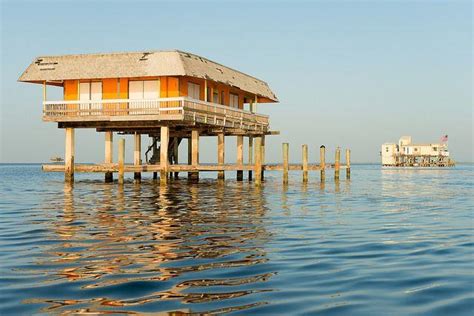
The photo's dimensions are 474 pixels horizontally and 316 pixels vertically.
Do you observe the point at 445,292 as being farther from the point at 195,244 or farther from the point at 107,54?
the point at 107,54

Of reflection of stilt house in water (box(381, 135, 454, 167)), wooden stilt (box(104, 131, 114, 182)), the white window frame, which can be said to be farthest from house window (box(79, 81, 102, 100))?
reflection of stilt house in water (box(381, 135, 454, 167))

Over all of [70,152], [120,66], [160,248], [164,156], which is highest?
[120,66]

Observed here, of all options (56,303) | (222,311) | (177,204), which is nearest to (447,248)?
(222,311)

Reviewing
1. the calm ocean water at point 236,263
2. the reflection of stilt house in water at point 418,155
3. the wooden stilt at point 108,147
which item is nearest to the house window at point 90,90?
the wooden stilt at point 108,147

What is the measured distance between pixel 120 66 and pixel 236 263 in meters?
24.5

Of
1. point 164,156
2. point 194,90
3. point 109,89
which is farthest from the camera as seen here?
point 194,90

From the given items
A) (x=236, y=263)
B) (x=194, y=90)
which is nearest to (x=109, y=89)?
(x=194, y=90)

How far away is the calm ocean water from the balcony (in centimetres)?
1306

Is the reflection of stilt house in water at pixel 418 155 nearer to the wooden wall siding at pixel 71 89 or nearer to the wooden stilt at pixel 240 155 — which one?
the wooden stilt at pixel 240 155

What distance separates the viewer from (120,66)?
31531mm

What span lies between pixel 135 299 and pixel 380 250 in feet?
18.0

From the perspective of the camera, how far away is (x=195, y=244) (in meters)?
11.0

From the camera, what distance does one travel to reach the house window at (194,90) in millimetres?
33109

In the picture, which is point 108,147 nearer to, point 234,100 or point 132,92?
point 132,92
